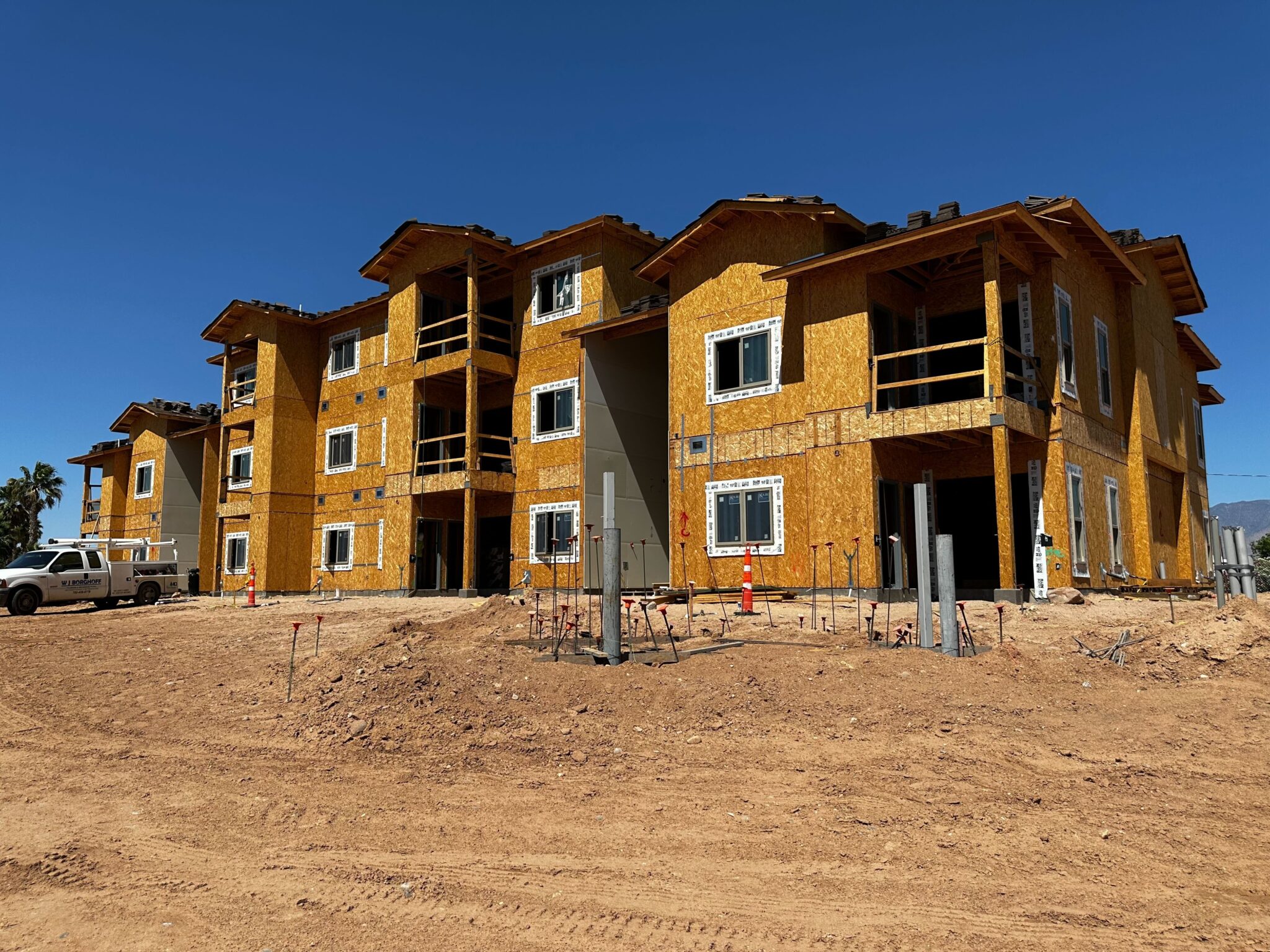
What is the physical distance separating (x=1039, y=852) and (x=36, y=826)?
22.2 feet

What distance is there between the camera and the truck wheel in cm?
2445

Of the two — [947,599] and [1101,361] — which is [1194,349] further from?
[947,599]

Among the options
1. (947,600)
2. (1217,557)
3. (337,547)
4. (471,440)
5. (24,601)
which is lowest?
(24,601)

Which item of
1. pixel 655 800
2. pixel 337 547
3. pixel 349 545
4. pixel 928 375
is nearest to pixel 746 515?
pixel 928 375

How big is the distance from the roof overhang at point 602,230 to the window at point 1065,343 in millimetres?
10368

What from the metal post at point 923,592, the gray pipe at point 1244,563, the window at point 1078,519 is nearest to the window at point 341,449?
the window at point 1078,519

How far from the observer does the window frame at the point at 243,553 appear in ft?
114

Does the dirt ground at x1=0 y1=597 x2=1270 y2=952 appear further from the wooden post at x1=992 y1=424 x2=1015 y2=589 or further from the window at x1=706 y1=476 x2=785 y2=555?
the window at x1=706 y1=476 x2=785 y2=555

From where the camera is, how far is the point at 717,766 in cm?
786

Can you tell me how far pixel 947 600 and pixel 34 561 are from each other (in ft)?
81.6

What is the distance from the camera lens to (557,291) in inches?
1079

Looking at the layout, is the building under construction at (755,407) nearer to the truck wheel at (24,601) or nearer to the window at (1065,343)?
the window at (1065,343)

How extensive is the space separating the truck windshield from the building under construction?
774cm

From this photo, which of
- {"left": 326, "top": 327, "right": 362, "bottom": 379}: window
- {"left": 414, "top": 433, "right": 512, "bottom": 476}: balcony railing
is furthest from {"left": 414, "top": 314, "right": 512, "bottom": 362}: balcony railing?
{"left": 326, "top": 327, "right": 362, "bottom": 379}: window
